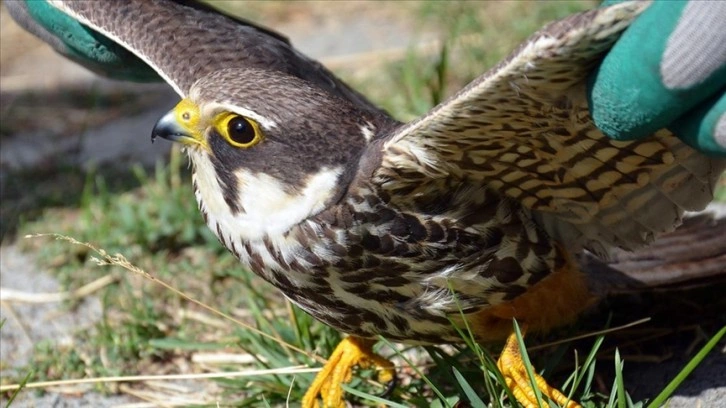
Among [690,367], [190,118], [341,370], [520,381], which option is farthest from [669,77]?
[341,370]

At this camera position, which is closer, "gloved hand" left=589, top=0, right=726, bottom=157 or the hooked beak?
"gloved hand" left=589, top=0, right=726, bottom=157

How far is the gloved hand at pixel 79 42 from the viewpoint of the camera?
13.5ft

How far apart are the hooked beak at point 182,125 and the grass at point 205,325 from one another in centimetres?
39

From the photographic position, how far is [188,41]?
374 cm

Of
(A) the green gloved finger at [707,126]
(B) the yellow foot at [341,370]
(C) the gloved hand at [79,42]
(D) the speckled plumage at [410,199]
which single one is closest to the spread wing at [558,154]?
(D) the speckled plumage at [410,199]

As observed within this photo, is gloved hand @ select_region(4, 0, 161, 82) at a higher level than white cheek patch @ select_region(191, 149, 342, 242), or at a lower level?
higher

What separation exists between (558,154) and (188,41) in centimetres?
148

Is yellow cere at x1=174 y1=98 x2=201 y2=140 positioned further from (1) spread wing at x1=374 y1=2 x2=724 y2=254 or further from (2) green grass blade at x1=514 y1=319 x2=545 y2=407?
(2) green grass blade at x1=514 y1=319 x2=545 y2=407

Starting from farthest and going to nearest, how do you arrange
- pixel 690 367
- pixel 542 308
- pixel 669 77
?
pixel 542 308, pixel 690 367, pixel 669 77

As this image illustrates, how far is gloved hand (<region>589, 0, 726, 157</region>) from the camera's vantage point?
229 cm

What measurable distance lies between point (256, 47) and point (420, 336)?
1231mm

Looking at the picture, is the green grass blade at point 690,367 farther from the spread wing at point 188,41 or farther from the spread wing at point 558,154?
the spread wing at point 188,41

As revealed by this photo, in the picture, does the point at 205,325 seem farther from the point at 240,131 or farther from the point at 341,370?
the point at 240,131

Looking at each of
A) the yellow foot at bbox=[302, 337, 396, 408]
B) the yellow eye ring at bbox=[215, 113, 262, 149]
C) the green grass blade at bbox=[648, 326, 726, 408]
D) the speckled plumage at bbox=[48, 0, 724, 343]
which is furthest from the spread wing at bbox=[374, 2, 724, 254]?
the yellow foot at bbox=[302, 337, 396, 408]
